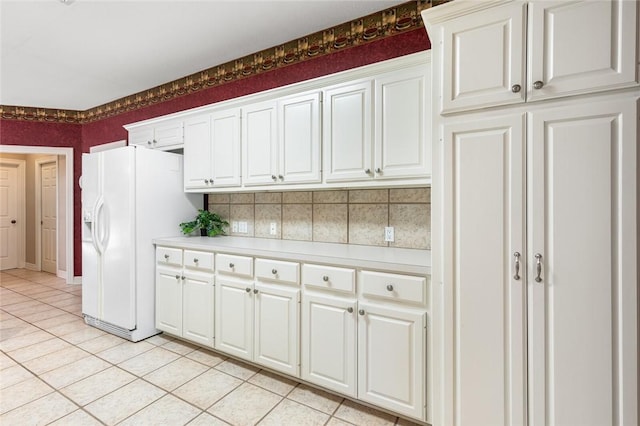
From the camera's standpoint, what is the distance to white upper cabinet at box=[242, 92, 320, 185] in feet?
7.98

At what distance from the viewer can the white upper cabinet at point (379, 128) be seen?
2.02 meters

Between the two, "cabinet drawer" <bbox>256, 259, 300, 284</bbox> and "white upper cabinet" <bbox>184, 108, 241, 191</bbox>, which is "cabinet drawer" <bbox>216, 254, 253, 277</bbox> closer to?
"cabinet drawer" <bbox>256, 259, 300, 284</bbox>

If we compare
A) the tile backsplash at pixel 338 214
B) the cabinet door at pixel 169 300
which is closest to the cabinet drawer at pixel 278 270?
the tile backsplash at pixel 338 214

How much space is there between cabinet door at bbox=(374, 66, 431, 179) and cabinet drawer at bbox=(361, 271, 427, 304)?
68 cm

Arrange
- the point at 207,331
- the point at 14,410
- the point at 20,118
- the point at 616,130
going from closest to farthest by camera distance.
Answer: the point at 616,130 → the point at 14,410 → the point at 207,331 → the point at 20,118

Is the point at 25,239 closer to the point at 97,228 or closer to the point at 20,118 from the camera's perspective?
the point at 20,118

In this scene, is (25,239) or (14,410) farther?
(25,239)

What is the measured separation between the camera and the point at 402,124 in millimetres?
2078

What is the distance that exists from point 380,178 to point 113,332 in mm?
2964

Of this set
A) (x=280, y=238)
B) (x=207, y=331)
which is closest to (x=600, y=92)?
(x=280, y=238)

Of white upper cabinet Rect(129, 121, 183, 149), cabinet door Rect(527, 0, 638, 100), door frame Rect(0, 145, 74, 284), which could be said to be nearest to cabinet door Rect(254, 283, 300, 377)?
cabinet door Rect(527, 0, 638, 100)

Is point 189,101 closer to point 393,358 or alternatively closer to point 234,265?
point 234,265

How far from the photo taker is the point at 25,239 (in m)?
6.50

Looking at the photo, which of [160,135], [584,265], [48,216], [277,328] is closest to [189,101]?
[160,135]
